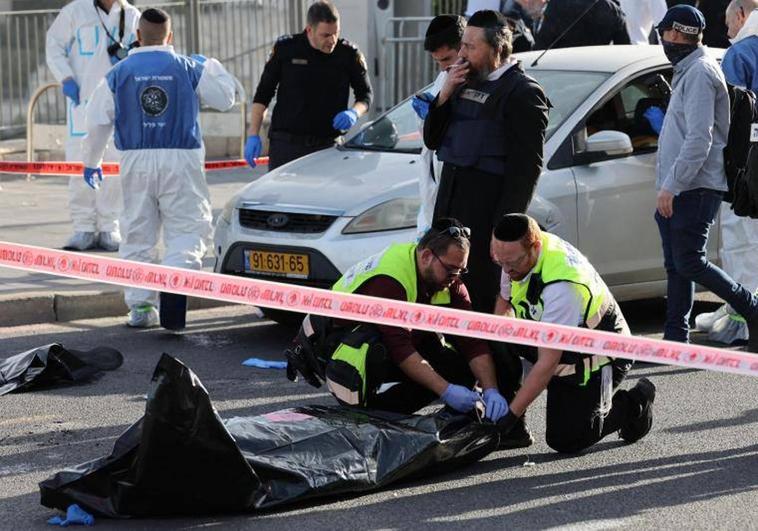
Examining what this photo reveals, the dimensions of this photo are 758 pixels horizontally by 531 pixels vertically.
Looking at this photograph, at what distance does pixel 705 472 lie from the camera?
598 centimetres

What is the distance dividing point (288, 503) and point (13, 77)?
33.8 ft

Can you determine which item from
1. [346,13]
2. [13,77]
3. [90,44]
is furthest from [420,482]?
[346,13]

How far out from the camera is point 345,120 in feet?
31.0

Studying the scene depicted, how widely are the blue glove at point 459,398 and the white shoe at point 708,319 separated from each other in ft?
10.2

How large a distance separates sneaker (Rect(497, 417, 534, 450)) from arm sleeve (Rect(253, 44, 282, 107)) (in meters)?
4.02

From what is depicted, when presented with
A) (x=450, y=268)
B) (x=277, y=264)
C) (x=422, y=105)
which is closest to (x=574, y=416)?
(x=450, y=268)

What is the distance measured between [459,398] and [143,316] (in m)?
3.38

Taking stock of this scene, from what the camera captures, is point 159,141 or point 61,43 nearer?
point 159,141

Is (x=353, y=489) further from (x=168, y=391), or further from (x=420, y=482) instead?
(x=168, y=391)

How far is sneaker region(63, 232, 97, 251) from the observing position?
35.3 ft

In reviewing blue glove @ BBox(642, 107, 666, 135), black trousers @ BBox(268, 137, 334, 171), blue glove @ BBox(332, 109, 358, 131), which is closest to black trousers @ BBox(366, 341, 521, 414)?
blue glove @ BBox(642, 107, 666, 135)

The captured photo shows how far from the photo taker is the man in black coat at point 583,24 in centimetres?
1124

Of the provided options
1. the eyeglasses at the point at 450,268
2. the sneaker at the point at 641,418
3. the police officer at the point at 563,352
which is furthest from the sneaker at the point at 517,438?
the eyeglasses at the point at 450,268

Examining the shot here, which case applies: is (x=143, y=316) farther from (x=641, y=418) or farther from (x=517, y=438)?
(x=641, y=418)
